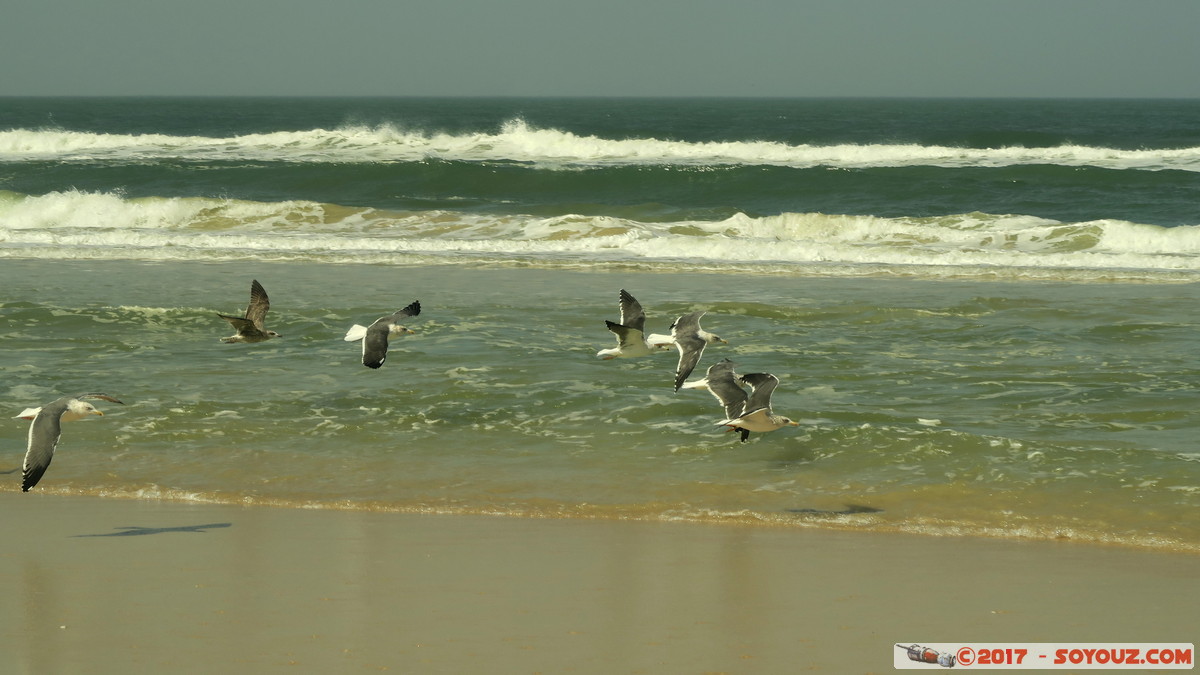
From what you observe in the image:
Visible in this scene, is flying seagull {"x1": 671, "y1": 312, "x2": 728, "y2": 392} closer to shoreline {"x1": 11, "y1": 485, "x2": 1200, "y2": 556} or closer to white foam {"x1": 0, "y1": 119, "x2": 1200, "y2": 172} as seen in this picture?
shoreline {"x1": 11, "y1": 485, "x2": 1200, "y2": 556}

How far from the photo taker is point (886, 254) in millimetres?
22516

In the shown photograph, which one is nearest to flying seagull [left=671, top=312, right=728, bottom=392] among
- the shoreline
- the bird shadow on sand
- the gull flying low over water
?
the gull flying low over water

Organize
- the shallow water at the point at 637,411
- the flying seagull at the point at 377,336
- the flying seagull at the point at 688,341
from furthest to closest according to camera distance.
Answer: the flying seagull at the point at 377,336 < the flying seagull at the point at 688,341 < the shallow water at the point at 637,411

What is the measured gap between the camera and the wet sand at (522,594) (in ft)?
18.6

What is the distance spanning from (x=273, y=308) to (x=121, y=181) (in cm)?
2366

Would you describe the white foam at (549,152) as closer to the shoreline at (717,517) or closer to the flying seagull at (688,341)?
the flying seagull at (688,341)

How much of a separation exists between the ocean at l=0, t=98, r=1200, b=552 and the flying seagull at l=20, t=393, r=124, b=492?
0.51 m

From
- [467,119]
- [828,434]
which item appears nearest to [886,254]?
[828,434]

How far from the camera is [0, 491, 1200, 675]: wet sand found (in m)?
5.66

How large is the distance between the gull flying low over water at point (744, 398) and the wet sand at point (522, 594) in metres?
1.23

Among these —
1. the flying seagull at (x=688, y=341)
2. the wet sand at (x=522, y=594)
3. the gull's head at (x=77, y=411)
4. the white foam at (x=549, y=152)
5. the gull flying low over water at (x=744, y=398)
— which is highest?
the white foam at (x=549, y=152)

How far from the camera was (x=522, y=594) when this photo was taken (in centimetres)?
646

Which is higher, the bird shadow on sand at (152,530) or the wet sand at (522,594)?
the wet sand at (522,594)

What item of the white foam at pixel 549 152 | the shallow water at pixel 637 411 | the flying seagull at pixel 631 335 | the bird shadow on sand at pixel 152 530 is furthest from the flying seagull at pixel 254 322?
the white foam at pixel 549 152
